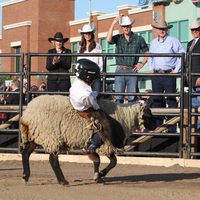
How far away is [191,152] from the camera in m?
Answer: 11.3

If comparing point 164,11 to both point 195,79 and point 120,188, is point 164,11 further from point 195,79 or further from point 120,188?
point 120,188

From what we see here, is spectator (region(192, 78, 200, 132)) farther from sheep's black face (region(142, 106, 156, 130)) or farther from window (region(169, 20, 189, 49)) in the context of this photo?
window (region(169, 20, 189, 49))

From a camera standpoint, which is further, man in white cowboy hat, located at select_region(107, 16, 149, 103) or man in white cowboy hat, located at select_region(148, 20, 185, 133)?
man in white cowboy hat, located at select_region(107, 16, 149, 103)

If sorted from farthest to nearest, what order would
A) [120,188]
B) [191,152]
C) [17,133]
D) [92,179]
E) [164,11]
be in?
[164,11], [17,133], [191,152], [92,179], [120,188]

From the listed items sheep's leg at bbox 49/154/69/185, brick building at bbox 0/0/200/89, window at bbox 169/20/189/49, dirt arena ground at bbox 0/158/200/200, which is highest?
brick building at bbox 0/0/200/89

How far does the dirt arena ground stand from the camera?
25.2 feet

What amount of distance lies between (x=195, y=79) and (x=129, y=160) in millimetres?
1941

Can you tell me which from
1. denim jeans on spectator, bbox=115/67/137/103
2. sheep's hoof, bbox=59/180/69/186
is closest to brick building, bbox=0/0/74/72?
denim jeans on spectator, bbox=115/67/137/103

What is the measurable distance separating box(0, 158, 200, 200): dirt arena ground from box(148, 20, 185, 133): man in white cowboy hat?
142 centimetres

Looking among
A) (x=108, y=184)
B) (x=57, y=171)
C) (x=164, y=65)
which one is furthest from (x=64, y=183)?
(x=164, y=65)

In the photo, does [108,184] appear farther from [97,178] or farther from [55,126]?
[55,126]

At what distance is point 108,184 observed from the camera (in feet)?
28.8

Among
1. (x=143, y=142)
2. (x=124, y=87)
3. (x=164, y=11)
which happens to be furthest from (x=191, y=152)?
(x=164, y=11)

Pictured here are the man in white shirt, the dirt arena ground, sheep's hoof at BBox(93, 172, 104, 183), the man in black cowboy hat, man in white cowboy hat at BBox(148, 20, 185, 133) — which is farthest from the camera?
the man in black cowboy hat
